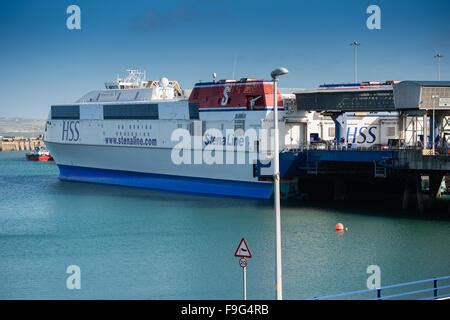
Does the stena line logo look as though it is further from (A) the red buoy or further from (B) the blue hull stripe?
(A) the red buoy

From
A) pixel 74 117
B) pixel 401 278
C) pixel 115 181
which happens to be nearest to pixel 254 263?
pixel 401 278

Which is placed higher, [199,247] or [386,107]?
[386,107]

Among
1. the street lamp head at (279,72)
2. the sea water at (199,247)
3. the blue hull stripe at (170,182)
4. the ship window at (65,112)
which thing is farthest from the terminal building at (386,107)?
the street lamp head at (279,72)

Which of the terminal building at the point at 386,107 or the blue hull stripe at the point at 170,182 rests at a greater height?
the terminal building at the point at 386,107

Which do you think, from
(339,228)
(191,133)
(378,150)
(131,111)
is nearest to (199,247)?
(339,228)

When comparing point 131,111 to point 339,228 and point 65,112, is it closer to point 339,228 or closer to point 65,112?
point 65,112

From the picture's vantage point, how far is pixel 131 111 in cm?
6034

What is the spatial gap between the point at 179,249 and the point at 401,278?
9561 mm

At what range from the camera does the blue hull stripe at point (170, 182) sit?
49.8m

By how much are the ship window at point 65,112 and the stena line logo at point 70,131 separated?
568 mm

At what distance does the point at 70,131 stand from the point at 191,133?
16048mm

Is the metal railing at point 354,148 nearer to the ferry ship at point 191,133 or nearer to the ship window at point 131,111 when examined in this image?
the ferry ship at point 191,133

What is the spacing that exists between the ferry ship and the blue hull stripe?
64 mm

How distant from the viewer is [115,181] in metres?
61.5
